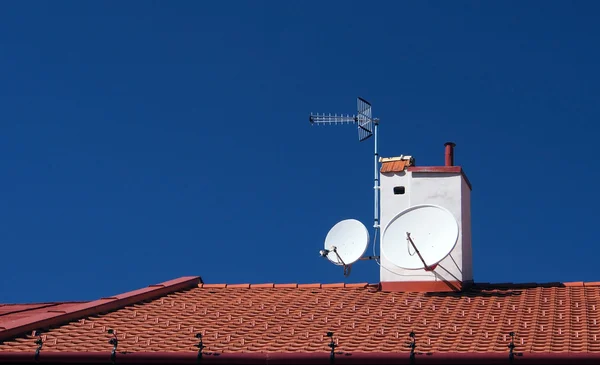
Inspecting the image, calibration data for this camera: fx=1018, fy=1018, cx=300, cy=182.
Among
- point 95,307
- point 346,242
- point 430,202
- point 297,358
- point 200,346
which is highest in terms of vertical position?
point 430,202

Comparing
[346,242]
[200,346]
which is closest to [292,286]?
[346,242]

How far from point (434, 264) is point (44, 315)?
7574 mm

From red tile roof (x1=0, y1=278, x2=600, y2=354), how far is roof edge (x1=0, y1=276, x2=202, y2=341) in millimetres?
23

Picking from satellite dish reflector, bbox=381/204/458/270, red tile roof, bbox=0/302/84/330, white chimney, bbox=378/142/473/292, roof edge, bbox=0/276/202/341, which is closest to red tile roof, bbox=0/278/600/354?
roof edge, bbox=0/276/202/341

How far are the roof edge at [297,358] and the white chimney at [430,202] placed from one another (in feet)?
20.6

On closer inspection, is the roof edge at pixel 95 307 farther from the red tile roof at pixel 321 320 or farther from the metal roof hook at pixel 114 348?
the metal roof hook at pixel 114 348

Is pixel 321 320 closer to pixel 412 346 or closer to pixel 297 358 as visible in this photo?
pixel 297 358

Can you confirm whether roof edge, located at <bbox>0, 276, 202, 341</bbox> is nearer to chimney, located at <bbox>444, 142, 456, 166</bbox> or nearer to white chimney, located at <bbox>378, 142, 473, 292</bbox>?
white chimney, located at <bbox>378, 142, 473, 292</bbox>

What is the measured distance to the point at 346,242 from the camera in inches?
920

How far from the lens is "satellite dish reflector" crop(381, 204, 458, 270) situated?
20.4m

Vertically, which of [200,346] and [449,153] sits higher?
[449,153]

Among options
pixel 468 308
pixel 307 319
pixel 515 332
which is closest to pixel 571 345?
pixel 515 332

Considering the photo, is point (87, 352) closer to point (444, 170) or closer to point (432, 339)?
point (432, 339)

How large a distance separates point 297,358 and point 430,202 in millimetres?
8031
